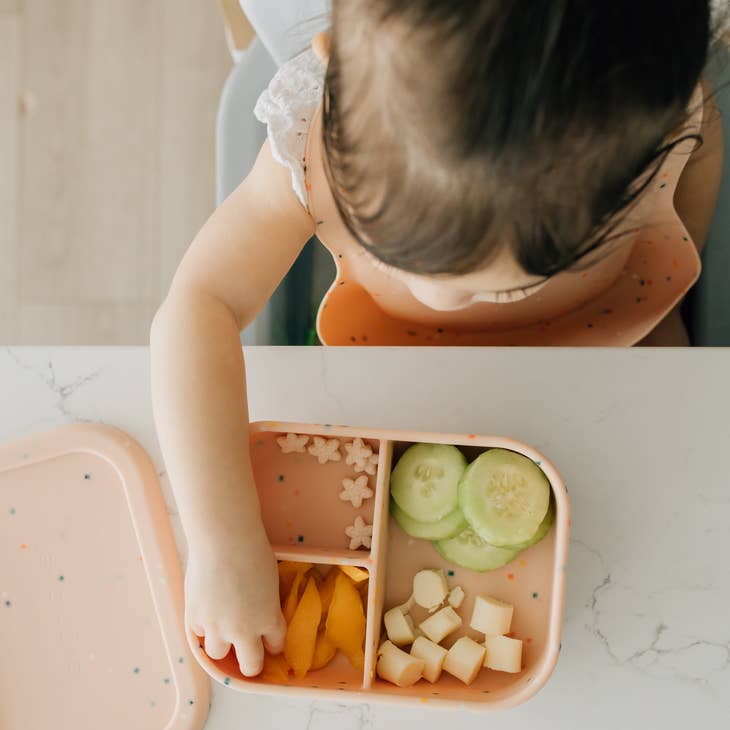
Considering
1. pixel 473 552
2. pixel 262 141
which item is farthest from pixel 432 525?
pixel 262 141

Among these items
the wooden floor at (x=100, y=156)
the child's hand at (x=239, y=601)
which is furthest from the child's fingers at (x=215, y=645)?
the wooden floor at (x=100, y=156)

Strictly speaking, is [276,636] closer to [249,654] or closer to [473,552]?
[249,654]

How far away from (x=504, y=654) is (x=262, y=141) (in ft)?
1.83

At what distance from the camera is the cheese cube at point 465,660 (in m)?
0.57

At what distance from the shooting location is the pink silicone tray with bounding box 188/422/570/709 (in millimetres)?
548

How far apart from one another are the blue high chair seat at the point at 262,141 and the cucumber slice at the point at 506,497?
1.06 ft

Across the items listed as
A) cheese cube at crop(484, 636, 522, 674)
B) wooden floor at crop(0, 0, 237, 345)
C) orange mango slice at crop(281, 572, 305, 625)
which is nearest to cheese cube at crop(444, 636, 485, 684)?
cheese cube at crop(484, 636, 522, 674)

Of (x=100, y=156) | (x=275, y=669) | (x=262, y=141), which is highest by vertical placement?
(x=262, y=141)

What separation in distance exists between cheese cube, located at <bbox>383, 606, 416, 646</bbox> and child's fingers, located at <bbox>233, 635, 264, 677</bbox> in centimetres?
10

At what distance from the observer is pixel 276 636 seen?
1.98 feet

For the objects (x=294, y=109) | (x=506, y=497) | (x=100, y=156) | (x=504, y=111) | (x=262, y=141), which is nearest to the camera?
(x=504, y=111)

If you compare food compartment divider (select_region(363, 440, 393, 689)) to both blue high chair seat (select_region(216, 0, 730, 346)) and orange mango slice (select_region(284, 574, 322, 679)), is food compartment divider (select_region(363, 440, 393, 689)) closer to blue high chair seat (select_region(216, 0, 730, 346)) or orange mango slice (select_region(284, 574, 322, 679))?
orange mango slice (select_region(284, 574, 322, 679))

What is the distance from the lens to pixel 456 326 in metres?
0.82

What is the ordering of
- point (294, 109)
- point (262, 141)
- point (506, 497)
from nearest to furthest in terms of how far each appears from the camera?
point (506, 497), point (294, 109), point (262, 141)
